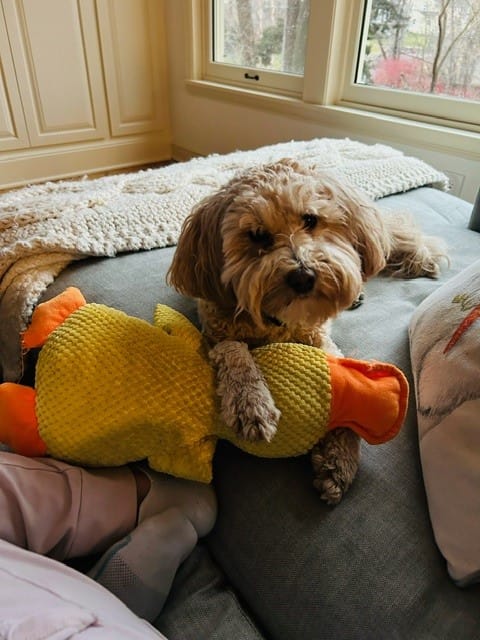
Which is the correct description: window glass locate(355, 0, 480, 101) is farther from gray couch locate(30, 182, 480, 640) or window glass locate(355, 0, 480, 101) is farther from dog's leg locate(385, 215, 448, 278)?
gray couch locate(30, 182, 480, 640)

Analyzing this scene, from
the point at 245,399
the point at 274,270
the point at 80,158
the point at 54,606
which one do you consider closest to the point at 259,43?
the point at 80,158

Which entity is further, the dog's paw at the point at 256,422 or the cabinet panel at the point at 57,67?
the cabinet panel at the point at 57,67

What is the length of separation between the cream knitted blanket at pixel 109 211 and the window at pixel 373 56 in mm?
480

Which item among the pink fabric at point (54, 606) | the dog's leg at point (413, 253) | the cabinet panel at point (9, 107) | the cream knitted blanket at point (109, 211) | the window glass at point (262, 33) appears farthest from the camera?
the cabinet panel at point (9, 107)

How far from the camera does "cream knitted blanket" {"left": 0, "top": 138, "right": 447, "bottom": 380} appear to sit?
1274 millimetres

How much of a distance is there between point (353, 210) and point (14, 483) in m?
0.83

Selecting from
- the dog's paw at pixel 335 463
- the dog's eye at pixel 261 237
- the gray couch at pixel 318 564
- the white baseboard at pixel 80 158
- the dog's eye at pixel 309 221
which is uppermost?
the dog's eye at pixel 309 221

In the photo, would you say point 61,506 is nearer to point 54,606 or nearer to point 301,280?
point 54,606

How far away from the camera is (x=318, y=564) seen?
753 millimetres

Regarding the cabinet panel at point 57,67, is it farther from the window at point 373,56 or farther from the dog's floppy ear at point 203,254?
the dog's floppy ear at point 203,254

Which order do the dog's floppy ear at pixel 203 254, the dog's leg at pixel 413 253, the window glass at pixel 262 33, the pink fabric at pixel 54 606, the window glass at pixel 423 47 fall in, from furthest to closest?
Result: the window glass at pixel 262 33
the window glass at pixel 423 47
the dog's leg at pixel 413 253
the dog's floppy ear at pixel 203 254
the pink fabric at pixel 54 606

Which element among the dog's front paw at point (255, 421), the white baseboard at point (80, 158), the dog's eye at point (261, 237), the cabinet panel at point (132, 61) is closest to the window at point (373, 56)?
the cabinet panel at point (132, 61)

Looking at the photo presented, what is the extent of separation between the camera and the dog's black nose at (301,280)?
0.91m

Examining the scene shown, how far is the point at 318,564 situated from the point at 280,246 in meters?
0.56
